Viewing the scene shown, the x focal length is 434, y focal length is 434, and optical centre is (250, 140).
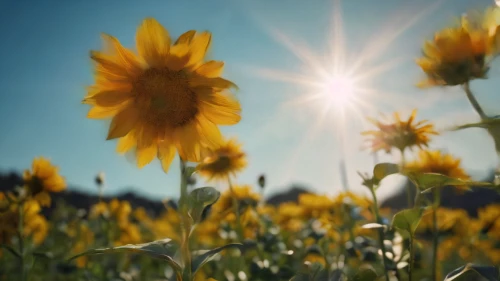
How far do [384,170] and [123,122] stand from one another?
775 millimetres

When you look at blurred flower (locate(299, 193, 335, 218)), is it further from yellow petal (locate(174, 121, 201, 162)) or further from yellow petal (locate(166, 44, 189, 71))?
yellow petal (locate(166, 44, 189, 71))

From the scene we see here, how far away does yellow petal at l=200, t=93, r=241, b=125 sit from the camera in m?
1.29

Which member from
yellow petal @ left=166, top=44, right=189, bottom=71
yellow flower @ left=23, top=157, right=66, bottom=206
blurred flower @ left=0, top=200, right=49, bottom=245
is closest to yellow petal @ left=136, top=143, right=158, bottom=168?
yellow petal @ left=166, top=44, right=189, bottom=71

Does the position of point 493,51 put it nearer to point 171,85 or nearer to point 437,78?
point 437,78

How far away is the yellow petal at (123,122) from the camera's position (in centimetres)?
129

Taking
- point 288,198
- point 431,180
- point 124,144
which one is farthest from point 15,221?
point 288,198

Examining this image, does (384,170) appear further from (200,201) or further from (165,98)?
(165,98)

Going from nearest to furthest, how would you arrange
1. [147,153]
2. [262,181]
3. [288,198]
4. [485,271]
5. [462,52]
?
[485,271] < [462,52] < [147,153] < [262,181] < [288,198]

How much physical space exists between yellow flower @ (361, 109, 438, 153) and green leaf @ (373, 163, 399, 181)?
0.43 m

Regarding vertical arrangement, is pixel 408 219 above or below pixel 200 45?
below

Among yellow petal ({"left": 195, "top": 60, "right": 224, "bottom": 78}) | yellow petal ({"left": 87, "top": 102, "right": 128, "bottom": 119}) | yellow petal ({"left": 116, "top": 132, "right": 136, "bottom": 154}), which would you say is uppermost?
yellow petal ({"left": 195, "top": 60, "right": 224, "bottom": 78})

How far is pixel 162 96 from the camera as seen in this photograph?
4.40 feet

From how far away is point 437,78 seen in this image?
4.21 ft

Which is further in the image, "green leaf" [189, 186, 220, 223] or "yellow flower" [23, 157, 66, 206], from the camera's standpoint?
"yellow flower" [23, 157, 66, 206]
